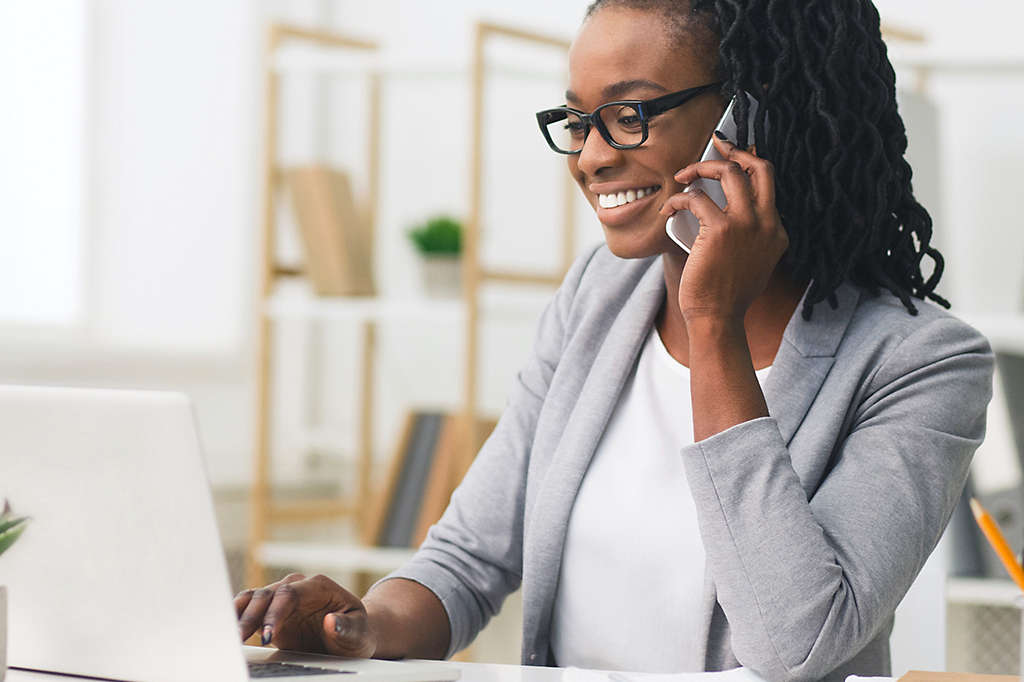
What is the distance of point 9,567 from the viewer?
0.92m

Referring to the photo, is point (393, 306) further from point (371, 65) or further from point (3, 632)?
point (3, 632)

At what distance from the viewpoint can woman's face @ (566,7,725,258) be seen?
1.26m

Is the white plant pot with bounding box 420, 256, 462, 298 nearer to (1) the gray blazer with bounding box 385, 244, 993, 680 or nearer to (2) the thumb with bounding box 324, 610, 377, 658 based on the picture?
(1) the gray blazer with bounding box 385, 244, 993, 680

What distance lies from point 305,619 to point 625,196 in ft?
1.72

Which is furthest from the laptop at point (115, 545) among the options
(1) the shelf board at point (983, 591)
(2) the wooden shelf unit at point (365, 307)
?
(2) the wooden shelf unit at point (365, 307)

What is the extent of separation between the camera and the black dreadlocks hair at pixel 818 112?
1.22 m

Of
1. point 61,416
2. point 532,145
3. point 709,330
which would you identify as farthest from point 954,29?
point 61,416

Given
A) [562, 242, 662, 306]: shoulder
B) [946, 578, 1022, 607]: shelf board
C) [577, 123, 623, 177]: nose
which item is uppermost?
[577, 123, 623, 177]: nose

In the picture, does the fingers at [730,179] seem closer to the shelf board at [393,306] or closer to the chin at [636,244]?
the chin at [636,244]

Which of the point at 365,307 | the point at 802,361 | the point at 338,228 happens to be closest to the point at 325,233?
the point at 338,228

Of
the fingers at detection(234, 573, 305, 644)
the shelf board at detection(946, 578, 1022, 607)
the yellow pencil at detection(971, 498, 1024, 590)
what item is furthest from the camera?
the shelf board at detection(946, 578, 1022, 607)

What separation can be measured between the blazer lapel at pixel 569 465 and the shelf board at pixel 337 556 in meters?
1.36

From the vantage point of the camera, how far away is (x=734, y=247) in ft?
3.80

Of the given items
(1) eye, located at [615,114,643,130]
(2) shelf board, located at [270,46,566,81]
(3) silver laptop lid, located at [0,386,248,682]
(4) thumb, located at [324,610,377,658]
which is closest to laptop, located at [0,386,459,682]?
(3) silver laptop lid, located at [0,386,248,682]
